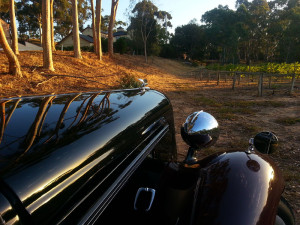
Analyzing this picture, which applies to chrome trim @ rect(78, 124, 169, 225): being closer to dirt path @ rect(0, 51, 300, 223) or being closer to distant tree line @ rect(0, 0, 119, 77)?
dirt path @ rect(0, 51, 300, 223)

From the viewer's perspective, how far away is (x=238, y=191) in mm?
1268

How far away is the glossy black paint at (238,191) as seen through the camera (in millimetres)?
1165

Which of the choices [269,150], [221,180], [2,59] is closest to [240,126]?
[269,150]

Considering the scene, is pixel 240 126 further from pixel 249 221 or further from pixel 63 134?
pixel 63 134

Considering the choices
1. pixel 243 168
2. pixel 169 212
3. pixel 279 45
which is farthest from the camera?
pixel 279 45

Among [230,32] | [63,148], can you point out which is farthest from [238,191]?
[230,32]

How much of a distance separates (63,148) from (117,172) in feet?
1.00

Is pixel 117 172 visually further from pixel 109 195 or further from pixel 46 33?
pixel 46 33

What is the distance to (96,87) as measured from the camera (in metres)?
11.2

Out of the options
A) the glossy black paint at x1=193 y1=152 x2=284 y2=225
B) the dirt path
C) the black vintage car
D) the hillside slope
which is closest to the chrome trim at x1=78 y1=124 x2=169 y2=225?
the black vintage car

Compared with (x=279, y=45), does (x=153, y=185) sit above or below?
below

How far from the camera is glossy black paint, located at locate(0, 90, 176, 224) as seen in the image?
2.24 ft

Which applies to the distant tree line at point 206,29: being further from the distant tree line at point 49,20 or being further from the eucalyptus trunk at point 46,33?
the eucalyptus trunk at point 46,33

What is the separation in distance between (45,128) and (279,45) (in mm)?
54006
